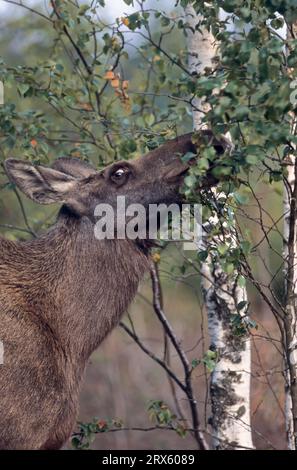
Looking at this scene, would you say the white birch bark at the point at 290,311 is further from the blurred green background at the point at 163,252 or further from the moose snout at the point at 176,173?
the moose snout at the point at 176,173

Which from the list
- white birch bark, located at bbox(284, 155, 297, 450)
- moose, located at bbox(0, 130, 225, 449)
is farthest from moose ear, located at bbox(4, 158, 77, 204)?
white birch bark, located at bbox(284, 155, 297, 450)

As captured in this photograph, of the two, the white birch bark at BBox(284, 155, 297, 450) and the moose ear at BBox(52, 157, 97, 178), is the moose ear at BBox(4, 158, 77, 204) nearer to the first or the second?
the moose ear at BBox(52, 157, 97, 178)

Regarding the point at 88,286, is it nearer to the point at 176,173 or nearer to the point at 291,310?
the point at 176,173

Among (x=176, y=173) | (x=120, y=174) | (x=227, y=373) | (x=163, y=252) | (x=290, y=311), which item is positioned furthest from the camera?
(x=163, y=252)

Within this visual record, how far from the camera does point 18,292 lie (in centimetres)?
741

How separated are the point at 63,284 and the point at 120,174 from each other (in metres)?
1.01

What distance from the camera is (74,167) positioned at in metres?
7.84

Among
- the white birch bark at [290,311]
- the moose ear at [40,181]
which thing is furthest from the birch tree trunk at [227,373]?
the moose ear at [40,181]

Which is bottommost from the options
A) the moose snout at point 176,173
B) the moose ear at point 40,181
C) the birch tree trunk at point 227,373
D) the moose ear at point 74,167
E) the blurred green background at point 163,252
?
the birch tree trunk at point 227,373

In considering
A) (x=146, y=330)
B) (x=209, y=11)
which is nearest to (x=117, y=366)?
(x=146, y=330)

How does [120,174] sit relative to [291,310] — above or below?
above

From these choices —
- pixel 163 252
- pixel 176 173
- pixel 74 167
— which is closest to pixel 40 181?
pixel 74 167

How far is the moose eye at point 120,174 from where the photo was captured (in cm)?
741

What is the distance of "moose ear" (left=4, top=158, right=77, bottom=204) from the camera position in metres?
7.41
